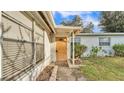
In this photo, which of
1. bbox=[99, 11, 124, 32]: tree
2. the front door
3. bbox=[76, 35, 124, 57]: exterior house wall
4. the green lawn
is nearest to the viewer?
the green lawn

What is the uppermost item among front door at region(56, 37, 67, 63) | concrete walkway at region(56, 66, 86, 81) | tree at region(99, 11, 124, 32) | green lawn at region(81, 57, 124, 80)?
tree at region(99, 11, 124, 32)

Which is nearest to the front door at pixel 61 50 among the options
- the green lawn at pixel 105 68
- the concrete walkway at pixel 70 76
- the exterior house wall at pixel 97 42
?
the exterior house wall at pixel 97 42

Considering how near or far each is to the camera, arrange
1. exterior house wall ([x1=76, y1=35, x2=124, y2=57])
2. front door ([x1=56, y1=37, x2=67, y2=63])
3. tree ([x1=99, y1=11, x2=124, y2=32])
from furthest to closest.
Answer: front door ([x1=56, y1=37, x2=67, y2=63]), exterior house wall ([x1=76, y1=35, x2=124, y2=57]), tree ([x1=99, y1=11, x2=124, y2=32])

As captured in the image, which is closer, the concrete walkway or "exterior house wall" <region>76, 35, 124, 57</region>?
the concrete walkway

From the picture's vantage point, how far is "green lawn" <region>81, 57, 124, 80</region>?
15.5 ft

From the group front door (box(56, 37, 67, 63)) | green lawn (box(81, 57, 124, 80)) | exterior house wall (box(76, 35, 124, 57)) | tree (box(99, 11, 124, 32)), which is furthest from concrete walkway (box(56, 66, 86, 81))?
front door (box(56, 37, 67, 63))

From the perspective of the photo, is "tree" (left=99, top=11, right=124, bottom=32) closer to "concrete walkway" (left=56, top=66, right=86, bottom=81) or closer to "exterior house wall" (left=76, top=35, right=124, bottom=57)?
"exterior house wall" (left=76, top=35, right=124, bottom=57)

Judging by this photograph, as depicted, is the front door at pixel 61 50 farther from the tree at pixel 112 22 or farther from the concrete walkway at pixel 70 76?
the tree at pixel 112 22
